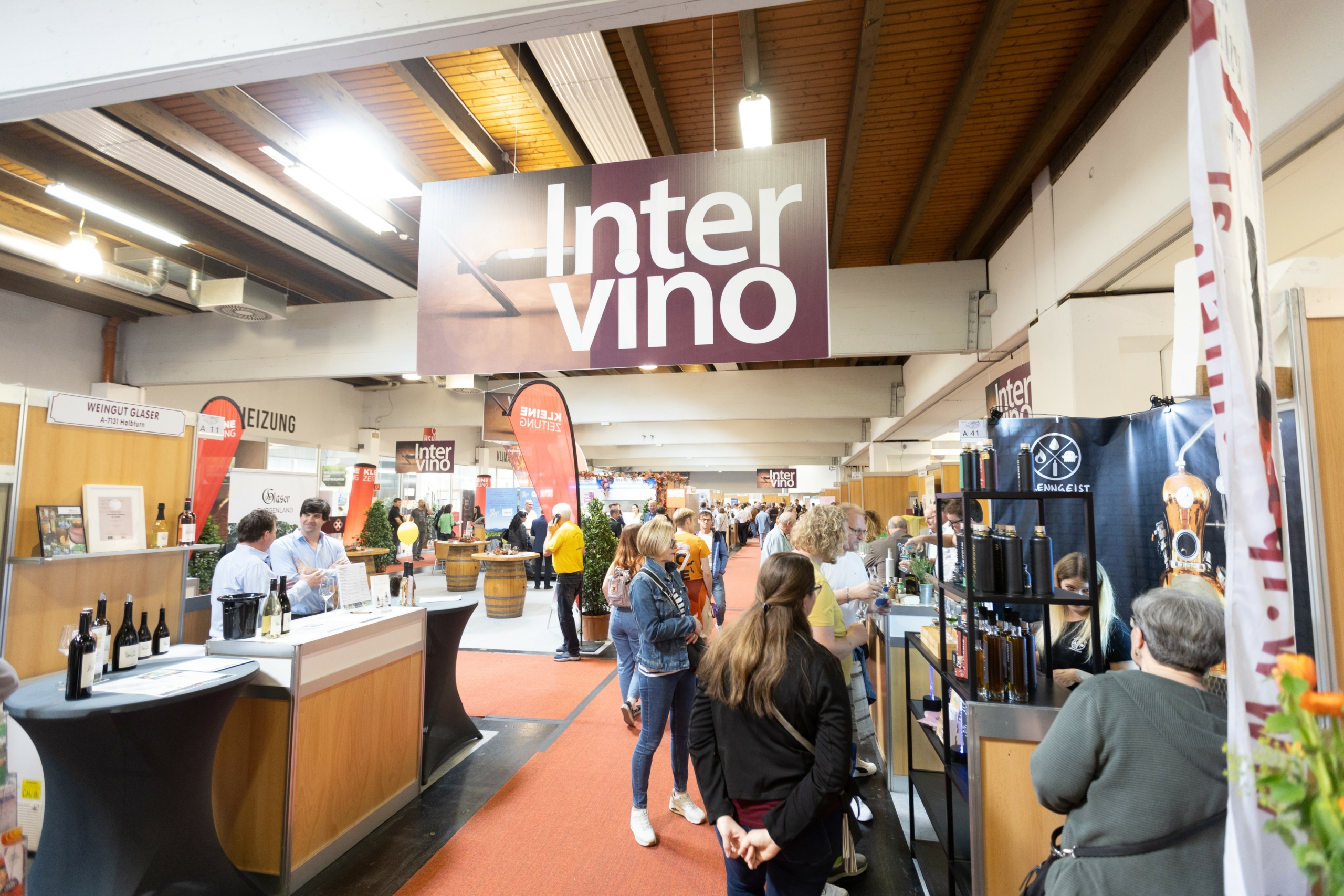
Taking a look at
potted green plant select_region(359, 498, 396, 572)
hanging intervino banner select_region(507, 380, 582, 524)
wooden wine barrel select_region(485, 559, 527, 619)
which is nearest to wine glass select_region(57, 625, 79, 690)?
hanging intervino banner select_region(507, 380, 582, 524)

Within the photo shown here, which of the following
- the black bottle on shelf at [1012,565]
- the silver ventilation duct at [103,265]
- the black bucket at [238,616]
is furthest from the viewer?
the silver ventilation duct at [103,265]

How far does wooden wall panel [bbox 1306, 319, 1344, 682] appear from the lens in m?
1.67

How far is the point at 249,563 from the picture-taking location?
3627mm

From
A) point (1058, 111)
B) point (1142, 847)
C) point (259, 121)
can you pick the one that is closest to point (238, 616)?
point (259, 121)

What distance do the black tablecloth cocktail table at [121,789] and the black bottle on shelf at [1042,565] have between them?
2.86 m

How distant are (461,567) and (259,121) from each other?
7.77m

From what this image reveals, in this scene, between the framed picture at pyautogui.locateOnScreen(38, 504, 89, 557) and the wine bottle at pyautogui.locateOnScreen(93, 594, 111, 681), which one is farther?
the framed picture at pyautogui.locateOnScreen(38, 504, 89, 557)

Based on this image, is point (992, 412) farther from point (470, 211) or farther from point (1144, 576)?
point (470, 211)

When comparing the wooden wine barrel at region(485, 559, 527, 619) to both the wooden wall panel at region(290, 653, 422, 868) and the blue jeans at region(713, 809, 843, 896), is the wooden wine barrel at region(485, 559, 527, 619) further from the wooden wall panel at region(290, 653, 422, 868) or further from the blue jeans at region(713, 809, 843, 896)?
the blue jeans at region(713, 809, 843, 896)

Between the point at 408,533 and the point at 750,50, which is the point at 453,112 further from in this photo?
the point at 408,533

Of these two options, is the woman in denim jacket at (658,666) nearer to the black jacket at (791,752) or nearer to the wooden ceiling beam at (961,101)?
the black jacket at (791,752)

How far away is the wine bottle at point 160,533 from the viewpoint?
3.33 m

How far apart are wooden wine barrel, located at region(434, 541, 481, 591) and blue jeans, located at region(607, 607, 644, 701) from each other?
652 centimetres

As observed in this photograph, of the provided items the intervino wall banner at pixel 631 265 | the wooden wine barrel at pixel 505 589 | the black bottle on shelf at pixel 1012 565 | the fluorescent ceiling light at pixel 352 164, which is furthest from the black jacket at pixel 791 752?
the wooden wine barrel at pixel 505 589
